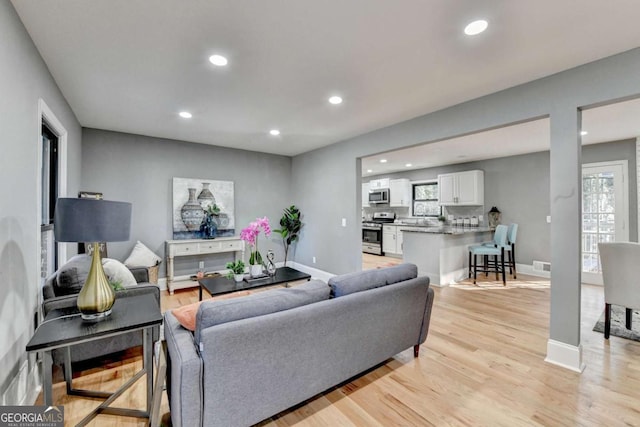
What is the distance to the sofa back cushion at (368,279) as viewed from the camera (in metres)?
1.96

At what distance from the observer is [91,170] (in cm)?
411

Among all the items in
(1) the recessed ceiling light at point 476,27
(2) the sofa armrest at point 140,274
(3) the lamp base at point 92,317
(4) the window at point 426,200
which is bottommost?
(2) the sofa armrest at point 140,274

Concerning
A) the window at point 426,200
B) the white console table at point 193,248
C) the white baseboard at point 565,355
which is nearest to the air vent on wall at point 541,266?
the window at point 426,200

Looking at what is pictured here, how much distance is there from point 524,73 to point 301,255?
4.55m

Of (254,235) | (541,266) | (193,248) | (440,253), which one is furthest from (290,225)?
(541,266)

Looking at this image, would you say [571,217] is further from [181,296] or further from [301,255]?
[181,296]

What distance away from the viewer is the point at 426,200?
7887 mm

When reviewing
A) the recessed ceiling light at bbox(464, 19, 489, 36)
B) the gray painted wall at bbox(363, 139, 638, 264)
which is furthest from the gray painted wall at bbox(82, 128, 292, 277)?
the gray painted wall at bbox(363, 139, 638, 264)

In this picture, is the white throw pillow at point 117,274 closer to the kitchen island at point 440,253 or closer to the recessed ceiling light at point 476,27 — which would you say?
the recessed ceiling light at point 476,27

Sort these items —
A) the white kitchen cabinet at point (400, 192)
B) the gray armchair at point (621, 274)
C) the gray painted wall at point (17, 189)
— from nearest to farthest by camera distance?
1. the gray painted wall at point (17, 189)
2. the gray armchair at point (621, 274)
3. the white kitchen cabinet at point (400, 192)

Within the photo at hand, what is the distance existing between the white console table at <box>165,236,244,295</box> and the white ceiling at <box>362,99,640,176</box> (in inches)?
115

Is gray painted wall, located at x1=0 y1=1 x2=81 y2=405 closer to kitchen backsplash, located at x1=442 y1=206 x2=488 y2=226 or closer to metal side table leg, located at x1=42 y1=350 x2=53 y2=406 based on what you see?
metal side table leg, located at x1=42 y1=350 x2=53 y2=406

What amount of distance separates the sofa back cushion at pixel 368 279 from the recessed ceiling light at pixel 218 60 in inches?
74.3

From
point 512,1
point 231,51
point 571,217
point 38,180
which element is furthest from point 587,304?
point 38,180
